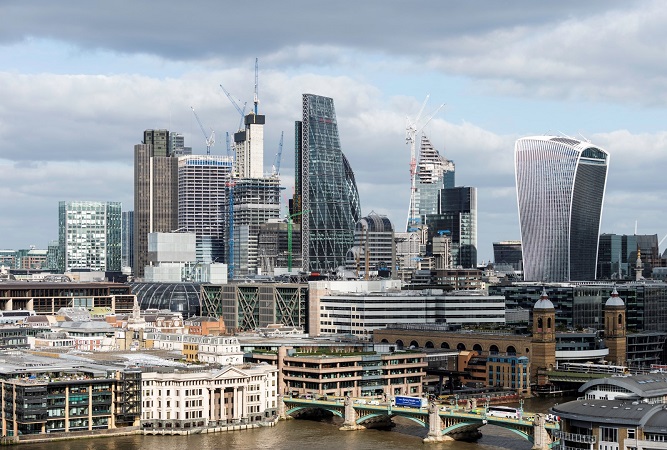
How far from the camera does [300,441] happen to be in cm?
13175

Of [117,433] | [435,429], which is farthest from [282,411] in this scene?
[435,429]

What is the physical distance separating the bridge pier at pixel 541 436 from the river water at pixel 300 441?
3.13 meters

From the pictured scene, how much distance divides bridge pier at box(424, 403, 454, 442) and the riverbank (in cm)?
2103

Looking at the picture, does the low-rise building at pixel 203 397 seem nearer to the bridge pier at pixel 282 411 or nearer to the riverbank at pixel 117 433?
the riverbank at pixel 117 433

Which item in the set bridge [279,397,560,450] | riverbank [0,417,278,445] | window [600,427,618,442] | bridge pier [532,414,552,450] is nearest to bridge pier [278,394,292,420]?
bridge [279,397,560,450]

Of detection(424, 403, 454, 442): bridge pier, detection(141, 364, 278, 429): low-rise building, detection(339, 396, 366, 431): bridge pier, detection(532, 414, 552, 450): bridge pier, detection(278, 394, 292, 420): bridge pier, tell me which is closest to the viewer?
detection(532, 414, 552, 450): bridge pier

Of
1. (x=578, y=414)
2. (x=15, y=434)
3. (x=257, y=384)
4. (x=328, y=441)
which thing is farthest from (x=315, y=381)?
(x=578, y=414)

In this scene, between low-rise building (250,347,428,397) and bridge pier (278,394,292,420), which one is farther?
low-rise building (250,347,428,397)

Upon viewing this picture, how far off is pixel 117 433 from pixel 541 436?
44.5 meters

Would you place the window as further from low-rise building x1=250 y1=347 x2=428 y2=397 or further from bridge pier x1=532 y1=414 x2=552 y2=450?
low-rise building x1=250 y1=347 x2=428 y2=397

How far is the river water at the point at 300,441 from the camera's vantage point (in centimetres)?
12812

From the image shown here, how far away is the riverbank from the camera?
131 metres

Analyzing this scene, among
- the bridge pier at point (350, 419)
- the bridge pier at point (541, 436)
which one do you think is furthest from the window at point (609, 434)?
the bridge pier at point (350, 419)

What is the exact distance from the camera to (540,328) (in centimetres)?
18225
